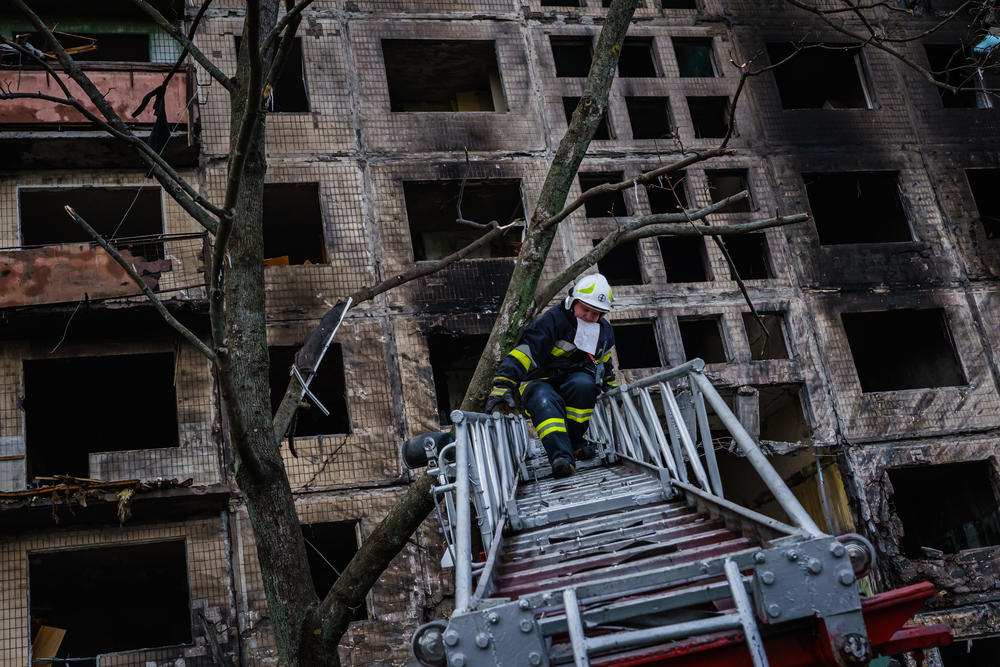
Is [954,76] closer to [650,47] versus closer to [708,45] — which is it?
[708,45]

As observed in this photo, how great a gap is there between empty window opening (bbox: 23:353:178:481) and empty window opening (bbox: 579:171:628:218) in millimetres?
7845

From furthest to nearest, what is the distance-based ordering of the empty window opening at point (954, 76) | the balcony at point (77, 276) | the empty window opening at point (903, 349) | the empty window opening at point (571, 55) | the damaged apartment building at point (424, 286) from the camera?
the empty window opening at point (954, 76), the empty window opening at point (571, 55), the empty window opening at point (903, 349), the balcony at point (77, 276), the damaged apartment building at point (424, 286)

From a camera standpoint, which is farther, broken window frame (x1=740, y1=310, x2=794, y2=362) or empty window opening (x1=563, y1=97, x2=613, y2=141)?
empty window opening (x1=563, y1=97, x2=613, y2=141)

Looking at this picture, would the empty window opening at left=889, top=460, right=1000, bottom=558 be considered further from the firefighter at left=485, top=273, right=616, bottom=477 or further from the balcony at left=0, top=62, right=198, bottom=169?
the balcony at left=0, top=62, right=198, bottom=169

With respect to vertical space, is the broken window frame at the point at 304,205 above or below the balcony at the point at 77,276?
Result: above

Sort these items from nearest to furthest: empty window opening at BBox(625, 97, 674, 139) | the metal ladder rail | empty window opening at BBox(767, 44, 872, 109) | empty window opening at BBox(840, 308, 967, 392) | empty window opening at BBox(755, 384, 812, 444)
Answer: the metal ladder rail, empty window opening at BBox(755, 384, 812, 444), empty window opening at BBox(840, 308, 967, 392), empty window opening at BBox(625, 97, 674, 139), empty window opening at BBox(767, 44, 872, 109)

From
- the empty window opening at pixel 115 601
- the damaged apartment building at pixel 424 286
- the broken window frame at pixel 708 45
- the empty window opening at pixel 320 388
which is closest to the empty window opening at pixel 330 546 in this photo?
the damaged apartment building at pixel 424 286

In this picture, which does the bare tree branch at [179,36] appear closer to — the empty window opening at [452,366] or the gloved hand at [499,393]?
the gloved hand at [499,393]

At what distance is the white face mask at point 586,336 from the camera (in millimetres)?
7324

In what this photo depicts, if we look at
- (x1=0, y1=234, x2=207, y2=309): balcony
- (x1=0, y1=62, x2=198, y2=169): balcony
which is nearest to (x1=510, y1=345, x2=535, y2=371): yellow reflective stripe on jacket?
(x1=0, y1=234, x2=207, y2=309): balcony

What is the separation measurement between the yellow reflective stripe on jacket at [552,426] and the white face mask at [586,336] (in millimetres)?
825

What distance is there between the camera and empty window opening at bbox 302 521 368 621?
13.5m

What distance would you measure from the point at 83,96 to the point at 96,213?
212 cm

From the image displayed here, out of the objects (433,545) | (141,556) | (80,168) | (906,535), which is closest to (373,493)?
(433,545)
